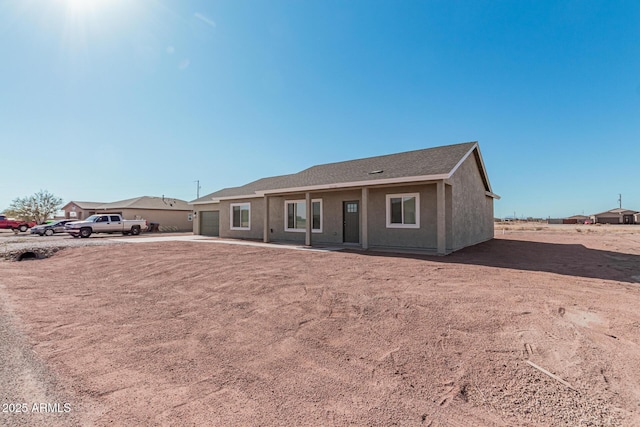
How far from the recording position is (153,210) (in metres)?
31.6

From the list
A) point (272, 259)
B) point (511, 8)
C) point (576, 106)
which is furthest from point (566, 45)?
point (272, 259)

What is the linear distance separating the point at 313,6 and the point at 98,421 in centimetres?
1369

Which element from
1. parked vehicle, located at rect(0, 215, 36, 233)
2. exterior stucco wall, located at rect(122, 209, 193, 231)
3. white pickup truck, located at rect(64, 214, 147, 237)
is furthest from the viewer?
exterior stucco wall, located at rect(122, 209, 193, 231)

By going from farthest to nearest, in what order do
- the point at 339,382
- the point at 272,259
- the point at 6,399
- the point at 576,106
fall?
1. the point at 576,106
2. the point at 272,259
3. the point at 339,382
4. the point at 6,399

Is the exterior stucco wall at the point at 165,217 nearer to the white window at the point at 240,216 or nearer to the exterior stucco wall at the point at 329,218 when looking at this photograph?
the white window at the point at 240,216

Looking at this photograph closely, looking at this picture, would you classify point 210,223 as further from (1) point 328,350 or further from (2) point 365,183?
(1) point 328,350

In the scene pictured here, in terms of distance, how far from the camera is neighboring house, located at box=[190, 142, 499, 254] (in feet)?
36.6

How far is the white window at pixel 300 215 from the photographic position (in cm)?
1484

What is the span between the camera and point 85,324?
14.8 feet

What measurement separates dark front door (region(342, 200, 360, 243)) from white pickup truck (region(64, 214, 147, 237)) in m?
19.0

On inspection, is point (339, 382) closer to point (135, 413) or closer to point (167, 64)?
point (135, 413)

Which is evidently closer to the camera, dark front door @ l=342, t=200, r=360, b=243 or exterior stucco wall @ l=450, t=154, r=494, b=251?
exterior stucco wall @ l=450, t=154, r=494, b=251

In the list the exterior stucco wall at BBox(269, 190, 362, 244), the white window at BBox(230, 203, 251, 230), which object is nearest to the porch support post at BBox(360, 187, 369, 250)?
the exterior stucco wall at BBox(269, 190, 362, 244)

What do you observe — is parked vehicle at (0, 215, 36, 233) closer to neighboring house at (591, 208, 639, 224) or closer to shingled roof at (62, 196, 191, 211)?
shingled roof at (62, 196, 191, 211)
